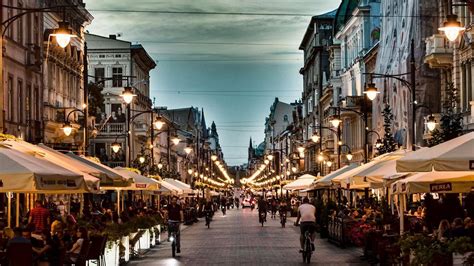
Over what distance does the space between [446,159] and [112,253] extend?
39.6 feet

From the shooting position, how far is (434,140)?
143ft

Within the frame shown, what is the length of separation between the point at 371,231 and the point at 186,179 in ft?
491

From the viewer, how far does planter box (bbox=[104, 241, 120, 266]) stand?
28770 mm

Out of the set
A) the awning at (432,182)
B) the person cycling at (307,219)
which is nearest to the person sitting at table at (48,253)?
the awning at (432,182)

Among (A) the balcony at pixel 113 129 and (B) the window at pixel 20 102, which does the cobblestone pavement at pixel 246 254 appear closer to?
(B) the window at pixel 20 102

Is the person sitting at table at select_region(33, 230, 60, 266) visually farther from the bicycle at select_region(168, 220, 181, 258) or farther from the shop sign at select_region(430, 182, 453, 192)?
the bicycle at select_region(168, 220, 181, 258)

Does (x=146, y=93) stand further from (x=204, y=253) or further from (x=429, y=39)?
(x=204, y=253)

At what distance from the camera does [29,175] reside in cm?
1972

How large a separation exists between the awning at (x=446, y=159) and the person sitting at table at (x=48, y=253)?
676 cm

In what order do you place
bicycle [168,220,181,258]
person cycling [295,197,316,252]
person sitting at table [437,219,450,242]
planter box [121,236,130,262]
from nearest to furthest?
person sitting at table [437,219,450,242]
planter box [121,236,130,262]
person cycling [295,197,316,252]
bicycle [168,220,181,258]

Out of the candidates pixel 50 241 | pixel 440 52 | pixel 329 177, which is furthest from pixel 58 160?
pixel 440 52

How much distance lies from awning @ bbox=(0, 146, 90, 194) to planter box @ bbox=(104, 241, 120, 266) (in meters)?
6.68

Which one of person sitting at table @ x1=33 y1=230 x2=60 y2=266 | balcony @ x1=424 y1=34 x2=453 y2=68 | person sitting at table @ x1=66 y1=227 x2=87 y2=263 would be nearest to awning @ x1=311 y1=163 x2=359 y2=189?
balcony @ x1=424 y1=34 x2=453 y2=68

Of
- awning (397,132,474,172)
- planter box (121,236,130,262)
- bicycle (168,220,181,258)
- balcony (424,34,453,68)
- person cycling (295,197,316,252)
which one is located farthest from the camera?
balcony (424,34,453,68)
